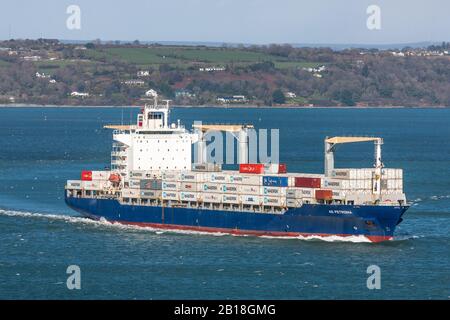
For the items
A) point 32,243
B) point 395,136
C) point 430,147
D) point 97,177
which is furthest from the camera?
point 395,136

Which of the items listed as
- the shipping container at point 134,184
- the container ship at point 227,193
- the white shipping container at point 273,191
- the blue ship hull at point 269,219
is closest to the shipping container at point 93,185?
the container ship at point 227,193

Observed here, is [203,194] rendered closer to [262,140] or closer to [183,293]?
[183,293]

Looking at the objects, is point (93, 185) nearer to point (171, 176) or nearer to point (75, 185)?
point (75, 185)

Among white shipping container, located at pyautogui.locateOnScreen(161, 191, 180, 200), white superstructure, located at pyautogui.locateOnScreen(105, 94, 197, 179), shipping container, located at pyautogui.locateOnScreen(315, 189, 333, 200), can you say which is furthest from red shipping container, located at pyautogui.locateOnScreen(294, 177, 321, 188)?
white superstructure, located at pyautogui.locateOnScreen(105, 94, 197, 179)

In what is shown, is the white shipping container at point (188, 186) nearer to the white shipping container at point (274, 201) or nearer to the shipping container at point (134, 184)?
the shipping container at point (134, 184)
